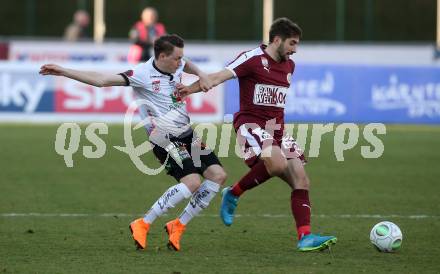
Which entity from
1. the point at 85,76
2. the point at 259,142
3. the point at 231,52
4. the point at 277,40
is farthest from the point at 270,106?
the point at 231,52

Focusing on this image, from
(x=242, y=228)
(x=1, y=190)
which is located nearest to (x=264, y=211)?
(x=242, y=228)

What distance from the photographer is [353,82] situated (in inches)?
907

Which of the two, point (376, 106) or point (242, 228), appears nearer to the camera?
point (242, 228)

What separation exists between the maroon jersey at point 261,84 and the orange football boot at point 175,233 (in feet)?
3.63

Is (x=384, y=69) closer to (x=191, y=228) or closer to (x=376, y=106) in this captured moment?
(x=376, y=106)

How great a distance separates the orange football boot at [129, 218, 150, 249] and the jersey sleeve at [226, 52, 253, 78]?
4.91ft

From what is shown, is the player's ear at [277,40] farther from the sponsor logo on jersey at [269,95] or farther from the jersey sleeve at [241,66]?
the sponsor logo on jersey at [269,95]

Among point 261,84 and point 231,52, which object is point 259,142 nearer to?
point 261,84

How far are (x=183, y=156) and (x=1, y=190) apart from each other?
4455 millimetres

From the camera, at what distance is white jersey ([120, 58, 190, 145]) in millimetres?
8680

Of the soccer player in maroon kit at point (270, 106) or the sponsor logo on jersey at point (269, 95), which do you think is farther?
the sponsor logo on jersey at point (269, 95)

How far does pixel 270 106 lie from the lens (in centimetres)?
→ 896

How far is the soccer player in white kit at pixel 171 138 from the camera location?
Result: 8.45 meters

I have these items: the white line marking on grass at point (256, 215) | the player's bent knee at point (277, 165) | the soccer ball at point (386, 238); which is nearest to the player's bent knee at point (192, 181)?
the player's bent knee at point (277, 165)
